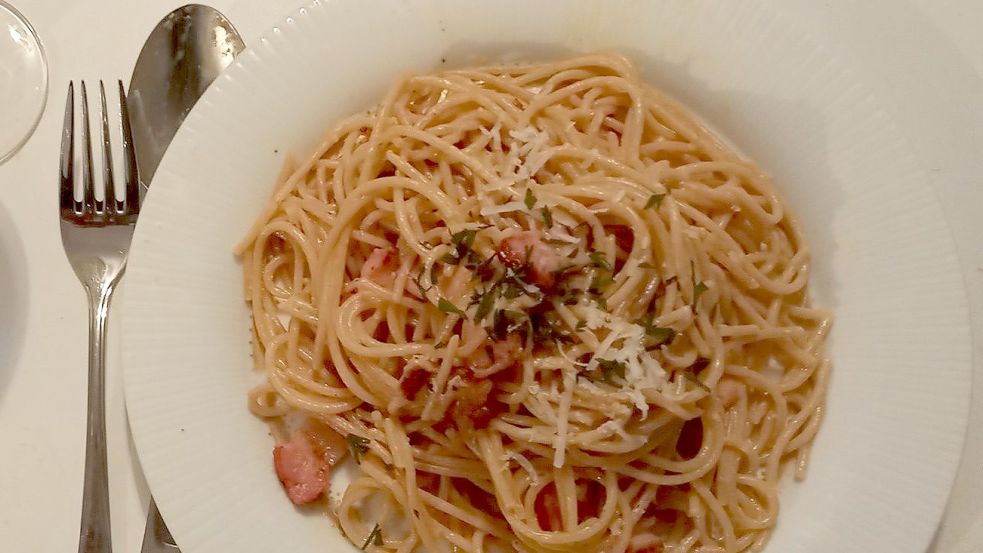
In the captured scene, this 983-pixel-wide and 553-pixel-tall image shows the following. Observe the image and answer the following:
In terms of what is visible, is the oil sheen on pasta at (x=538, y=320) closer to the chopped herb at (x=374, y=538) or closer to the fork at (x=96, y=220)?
the chopped herb at (x=374, y=538)

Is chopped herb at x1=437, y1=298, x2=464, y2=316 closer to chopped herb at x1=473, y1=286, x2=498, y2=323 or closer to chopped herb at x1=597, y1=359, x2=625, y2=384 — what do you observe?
chopped herb at x1=473, y1=286, x2=498, y2=323

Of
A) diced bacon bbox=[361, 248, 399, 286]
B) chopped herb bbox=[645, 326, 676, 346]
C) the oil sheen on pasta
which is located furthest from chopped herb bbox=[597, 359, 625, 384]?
diced bacon bbox=[361, 248, 399, 286]

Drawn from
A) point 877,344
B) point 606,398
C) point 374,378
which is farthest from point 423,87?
point 877,344

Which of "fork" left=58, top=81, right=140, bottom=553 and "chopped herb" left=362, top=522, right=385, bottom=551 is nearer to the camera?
"chopped herb" left=362, top=522, right=385, bottom=551

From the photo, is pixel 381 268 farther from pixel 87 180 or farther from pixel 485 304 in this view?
pixel 87 180

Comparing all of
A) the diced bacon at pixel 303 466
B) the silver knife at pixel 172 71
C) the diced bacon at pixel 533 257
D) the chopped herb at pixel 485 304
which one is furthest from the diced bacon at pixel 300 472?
the silver knife at pixel 172 71

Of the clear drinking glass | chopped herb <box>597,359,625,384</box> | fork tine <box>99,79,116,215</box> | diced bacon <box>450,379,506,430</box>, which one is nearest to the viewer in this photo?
chopped herb <box>597,359,625,384</box>

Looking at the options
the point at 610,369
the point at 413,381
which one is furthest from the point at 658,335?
the point at 413,381

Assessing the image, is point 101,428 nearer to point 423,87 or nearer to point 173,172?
point 173,172
